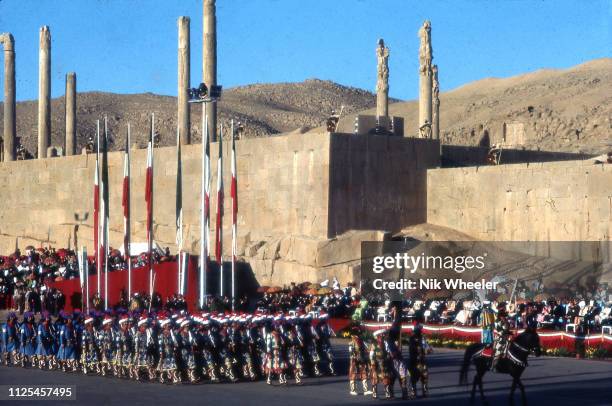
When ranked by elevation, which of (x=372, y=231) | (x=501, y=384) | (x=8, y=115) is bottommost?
(x=501, y=384)

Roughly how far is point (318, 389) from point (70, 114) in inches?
→ 1408

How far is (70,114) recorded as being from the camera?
53.8 meters

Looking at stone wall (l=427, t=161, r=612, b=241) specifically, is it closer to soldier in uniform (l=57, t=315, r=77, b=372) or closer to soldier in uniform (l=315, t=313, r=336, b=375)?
soldier in uniform (l=315, t=313, r=336, b=375)

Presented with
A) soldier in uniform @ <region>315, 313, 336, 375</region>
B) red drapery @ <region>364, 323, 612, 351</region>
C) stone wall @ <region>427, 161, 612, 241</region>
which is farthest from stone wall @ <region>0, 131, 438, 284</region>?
soldier in uniform @ <region>315, 313, 336, 375</region>

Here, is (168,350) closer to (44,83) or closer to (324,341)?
(324,341)

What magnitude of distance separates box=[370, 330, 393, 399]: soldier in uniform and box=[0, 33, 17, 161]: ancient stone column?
36.3m

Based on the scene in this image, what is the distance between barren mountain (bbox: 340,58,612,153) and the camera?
6819 cm

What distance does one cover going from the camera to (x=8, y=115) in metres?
52.9

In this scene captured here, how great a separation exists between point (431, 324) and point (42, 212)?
22901 mm

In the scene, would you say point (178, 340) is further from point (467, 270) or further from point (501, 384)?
point (467, 270)

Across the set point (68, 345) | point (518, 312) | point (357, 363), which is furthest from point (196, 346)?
point (518, 312)

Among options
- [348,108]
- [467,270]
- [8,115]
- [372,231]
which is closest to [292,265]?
[372,231]

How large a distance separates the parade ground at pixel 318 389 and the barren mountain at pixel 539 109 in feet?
99.5

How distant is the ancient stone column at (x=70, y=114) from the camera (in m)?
53.0
